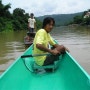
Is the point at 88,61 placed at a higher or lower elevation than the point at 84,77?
lower

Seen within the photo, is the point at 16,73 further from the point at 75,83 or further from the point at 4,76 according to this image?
the point at 75,83

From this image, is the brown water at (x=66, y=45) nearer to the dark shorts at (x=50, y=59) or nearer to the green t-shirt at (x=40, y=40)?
the dark shorts at (x=50, y=59)

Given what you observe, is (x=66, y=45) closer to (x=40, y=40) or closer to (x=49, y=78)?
(x=49, y=78)

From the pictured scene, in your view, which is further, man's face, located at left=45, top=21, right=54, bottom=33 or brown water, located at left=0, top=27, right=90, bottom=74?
brown water, located at left=0, top=27, right=90, bottom=74

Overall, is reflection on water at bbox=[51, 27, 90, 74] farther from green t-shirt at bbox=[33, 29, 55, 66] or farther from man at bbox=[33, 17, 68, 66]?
green t-shirt at bbox=[33, 29, 55, 66]

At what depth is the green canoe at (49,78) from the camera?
A: 4.52m

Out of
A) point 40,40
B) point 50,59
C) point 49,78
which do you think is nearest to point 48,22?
point 40,40

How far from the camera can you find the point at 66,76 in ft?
18.4

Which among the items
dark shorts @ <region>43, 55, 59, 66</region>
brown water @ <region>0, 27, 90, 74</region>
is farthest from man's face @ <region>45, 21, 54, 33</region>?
brown water @ <region>0, 27, 90, 74</region>

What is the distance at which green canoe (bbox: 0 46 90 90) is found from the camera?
4.52 metres

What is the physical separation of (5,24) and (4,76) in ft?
124

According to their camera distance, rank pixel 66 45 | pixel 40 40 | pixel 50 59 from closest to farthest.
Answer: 1. pixel 40 40
2. pixel 50 59
3. pixel 66 45

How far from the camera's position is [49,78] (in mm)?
5883

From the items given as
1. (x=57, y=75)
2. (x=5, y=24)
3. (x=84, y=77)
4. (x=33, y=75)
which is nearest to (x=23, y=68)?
(x=33, y=75)
